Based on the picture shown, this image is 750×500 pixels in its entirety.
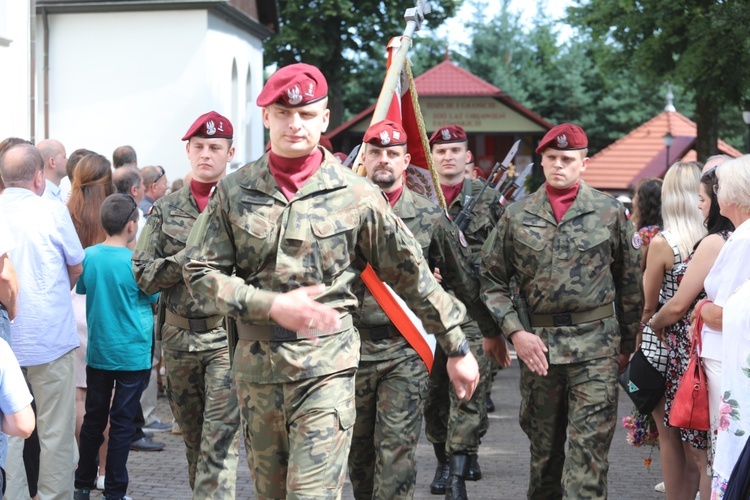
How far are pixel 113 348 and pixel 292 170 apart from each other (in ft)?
9.57

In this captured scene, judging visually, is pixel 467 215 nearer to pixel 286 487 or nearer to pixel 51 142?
pixel 51 142

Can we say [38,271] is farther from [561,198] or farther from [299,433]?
[561,198]

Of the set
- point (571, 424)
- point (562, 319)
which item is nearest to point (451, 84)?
point (562, 319)

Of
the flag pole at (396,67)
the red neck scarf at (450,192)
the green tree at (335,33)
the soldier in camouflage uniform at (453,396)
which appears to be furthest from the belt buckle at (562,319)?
the green tree at (335,33)

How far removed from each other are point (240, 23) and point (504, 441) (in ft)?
63.5

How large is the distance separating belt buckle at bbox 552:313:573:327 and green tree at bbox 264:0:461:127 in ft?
94.4

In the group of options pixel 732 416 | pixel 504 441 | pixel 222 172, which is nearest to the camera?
pixel 732 416

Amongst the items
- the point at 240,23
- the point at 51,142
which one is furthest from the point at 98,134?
the point at 51,142

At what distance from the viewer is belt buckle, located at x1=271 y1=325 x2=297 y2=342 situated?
451 cm

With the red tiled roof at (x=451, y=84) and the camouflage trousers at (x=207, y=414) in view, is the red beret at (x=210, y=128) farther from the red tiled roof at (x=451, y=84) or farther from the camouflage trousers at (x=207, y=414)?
the red tiled roof at (x=451, y=84)

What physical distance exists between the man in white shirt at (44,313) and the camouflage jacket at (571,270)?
8.26ft

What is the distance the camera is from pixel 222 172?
680cm

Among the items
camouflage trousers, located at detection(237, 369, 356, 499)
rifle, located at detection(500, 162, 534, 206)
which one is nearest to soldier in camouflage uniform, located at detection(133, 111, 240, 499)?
camouflage trousers, located at detection(237, 369, 356, 499)

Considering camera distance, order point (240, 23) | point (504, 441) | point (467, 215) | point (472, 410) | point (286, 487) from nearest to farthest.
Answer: point (286, 487) → point (472, 410) → point (467, 215) → point (504, 441) → point (240, 23)
